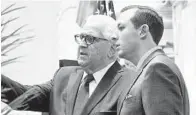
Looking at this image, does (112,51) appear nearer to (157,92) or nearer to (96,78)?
(96,78)

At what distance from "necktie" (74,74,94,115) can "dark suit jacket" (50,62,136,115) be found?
23 millimetres

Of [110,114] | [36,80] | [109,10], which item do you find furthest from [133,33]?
[36,80]

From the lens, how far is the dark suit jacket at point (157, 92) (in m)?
1.86

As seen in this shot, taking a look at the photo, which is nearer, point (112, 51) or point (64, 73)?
point (64, 73)

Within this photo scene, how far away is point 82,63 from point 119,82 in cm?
25

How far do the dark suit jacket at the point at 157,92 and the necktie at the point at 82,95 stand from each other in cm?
33

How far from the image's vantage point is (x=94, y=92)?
2314mm

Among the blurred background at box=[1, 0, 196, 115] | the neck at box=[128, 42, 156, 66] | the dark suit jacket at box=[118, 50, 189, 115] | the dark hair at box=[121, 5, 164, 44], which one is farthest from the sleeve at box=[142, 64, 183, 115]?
the blurred background at box=[1, 0, 196, 115]

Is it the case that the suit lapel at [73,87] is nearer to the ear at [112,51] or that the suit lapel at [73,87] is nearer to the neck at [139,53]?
the ear at [112,51]

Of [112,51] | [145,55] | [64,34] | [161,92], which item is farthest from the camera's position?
[64,34]

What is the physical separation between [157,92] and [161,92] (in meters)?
0.02

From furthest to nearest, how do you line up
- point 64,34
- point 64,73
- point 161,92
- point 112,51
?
point 64,34 → point 112,51 → point 64,73 → point 161,92

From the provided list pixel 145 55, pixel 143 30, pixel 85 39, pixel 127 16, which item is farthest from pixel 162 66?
pixel 85 39

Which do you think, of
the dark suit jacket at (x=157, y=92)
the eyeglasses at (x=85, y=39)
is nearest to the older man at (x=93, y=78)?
the eyeglasses at (x=85, y=39)
